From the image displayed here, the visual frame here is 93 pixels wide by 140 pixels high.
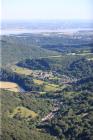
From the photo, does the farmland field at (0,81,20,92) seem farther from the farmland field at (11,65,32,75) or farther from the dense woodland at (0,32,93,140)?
the farmland field at (11,65,32,75)

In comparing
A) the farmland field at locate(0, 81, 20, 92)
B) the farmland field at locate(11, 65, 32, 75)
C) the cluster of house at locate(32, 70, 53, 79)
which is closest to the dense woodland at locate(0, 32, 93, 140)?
the cluster of house at locate(32, 70, 53, 79)

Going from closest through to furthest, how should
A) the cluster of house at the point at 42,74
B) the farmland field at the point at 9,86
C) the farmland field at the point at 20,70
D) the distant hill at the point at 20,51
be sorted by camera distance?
1. the farmland field at the point at 9,86
2. the cluster of house at the point at 42,74
3. the farmland field at the point at 20,70
4. the distant hill at the point at 20,51

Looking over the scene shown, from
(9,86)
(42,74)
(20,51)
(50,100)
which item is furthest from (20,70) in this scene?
(50,100)

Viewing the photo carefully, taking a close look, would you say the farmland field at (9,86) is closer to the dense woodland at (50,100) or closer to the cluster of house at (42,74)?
the dense woodland at (50,100)

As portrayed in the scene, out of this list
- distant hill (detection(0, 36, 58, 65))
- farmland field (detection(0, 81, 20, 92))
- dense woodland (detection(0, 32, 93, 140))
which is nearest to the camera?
dense woodland (detection(0, 32, 93, 140))

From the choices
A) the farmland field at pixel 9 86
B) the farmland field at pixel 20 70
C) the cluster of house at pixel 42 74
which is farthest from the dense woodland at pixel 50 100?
the farmland field at pixel 9 86

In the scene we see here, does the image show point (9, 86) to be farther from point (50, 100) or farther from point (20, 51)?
point (20, 51)

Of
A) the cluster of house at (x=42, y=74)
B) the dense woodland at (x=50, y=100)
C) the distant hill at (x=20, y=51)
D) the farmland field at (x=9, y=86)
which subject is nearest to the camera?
the dense woodland at (x=50, y=100)

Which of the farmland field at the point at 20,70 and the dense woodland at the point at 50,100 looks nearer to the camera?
the dense woodland at the point at 50,100

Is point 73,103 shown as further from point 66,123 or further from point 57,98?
point 66,123

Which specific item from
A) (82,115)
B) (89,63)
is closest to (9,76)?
(89,63)

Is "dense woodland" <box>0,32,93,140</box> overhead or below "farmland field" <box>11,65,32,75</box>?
overhead
